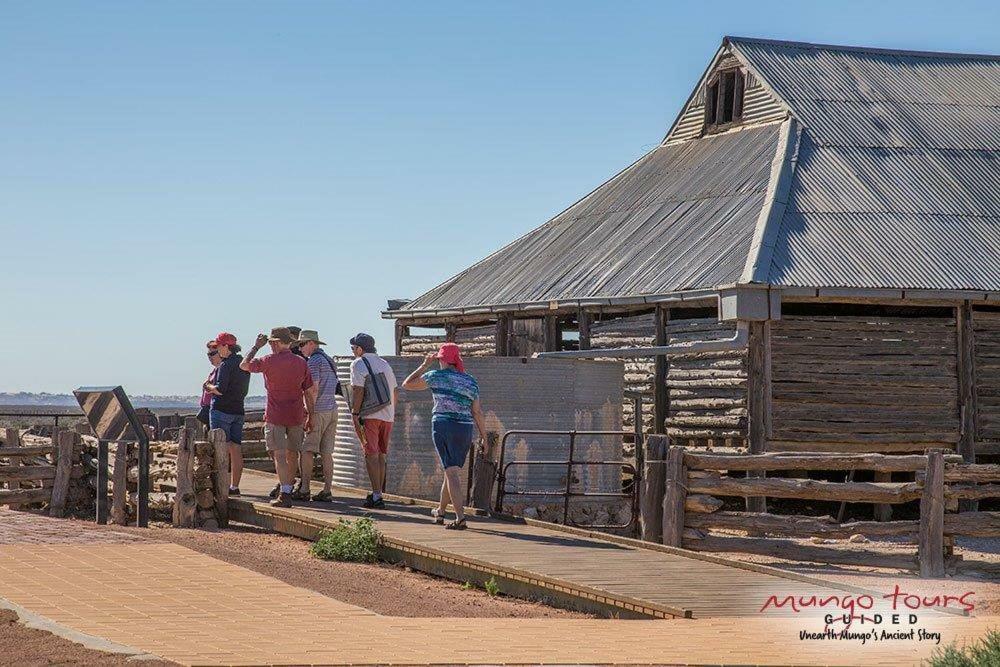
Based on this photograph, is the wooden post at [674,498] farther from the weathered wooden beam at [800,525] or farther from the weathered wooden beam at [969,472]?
the weathered wooden beam at [969,472]

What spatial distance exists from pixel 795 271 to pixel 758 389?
63.0 inches

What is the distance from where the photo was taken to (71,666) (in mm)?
7441

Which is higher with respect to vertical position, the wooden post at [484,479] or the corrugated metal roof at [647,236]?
the corrugated metal roof at [647,236]

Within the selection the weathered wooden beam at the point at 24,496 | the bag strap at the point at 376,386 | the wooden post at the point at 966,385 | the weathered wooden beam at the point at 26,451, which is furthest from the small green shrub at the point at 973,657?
the weathered wooden beam at the point at 26,451

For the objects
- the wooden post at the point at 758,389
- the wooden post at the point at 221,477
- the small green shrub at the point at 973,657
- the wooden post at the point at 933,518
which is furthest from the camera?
the wooden post at the point at 758,389

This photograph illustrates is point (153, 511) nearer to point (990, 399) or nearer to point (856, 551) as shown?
point (856, 551)

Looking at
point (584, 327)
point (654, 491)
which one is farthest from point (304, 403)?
point (584, 327)

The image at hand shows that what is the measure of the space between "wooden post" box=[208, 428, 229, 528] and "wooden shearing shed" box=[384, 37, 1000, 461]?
6.76 metres

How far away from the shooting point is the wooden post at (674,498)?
13.9 m

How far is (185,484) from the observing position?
15.5 meters

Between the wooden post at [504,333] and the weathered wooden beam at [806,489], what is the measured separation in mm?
10446

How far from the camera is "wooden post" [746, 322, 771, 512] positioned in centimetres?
1948

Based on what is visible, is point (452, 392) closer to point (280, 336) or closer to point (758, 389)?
point (280, 336)

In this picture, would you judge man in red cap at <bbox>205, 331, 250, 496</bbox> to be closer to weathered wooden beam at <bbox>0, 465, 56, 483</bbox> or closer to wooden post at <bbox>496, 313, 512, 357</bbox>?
weathered wooden beam at <bbox>0, 465, 56, 483</bbox>
